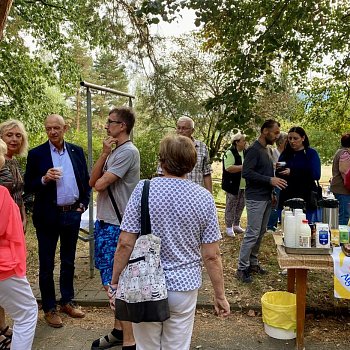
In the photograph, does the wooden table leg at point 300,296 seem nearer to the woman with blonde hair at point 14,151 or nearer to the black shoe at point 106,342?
the black shoe at point 106,342

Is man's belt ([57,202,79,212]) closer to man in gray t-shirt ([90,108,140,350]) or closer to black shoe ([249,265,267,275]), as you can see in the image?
man in gray t-shirt ([90,108,140,350])

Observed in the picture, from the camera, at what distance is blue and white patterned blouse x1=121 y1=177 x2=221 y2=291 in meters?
1.93

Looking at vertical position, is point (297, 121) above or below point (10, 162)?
above

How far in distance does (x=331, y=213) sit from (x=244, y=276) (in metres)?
1.50

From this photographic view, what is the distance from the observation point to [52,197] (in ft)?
11.4

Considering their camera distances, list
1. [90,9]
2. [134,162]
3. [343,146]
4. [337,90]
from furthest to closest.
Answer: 1. [337,90]
2. [90,9]
3. [343,146]
4. [134,162]

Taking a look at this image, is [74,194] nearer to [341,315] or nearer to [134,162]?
[134,162]

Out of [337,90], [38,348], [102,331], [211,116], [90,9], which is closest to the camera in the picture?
[38,348]

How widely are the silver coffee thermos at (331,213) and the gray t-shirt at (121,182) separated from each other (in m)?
1.65

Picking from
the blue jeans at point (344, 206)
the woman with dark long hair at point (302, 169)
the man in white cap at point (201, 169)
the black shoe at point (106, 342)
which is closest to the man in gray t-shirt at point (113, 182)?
the black shoe at point (106, 342)

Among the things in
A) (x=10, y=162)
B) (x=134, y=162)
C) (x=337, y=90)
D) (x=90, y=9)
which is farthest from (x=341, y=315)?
(x=337, y=90)

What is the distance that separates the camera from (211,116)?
11.2 metres

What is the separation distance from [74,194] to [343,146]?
353cm

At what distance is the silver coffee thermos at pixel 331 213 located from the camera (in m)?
3.35
